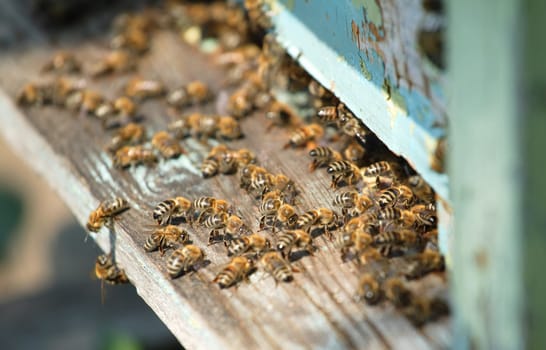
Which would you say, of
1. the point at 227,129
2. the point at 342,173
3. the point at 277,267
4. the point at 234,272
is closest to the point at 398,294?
the point at 277,267

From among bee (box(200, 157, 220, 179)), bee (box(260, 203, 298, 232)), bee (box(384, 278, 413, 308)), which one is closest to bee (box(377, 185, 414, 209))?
bee (box(260, 203, 298, 232))

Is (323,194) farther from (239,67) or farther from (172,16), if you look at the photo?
(172,16)

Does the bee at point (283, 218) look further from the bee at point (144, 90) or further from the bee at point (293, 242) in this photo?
the bee at point (144, 90)

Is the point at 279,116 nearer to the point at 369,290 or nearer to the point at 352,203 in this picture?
the point at 352,203

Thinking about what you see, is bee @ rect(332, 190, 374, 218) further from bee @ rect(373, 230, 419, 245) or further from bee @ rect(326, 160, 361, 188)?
bee @ rect(373, 230, 419, 245)

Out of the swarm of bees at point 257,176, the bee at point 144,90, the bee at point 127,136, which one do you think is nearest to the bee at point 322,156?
the swarm of bees at point 257,176

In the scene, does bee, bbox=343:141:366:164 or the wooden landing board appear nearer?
the wooden landing board
